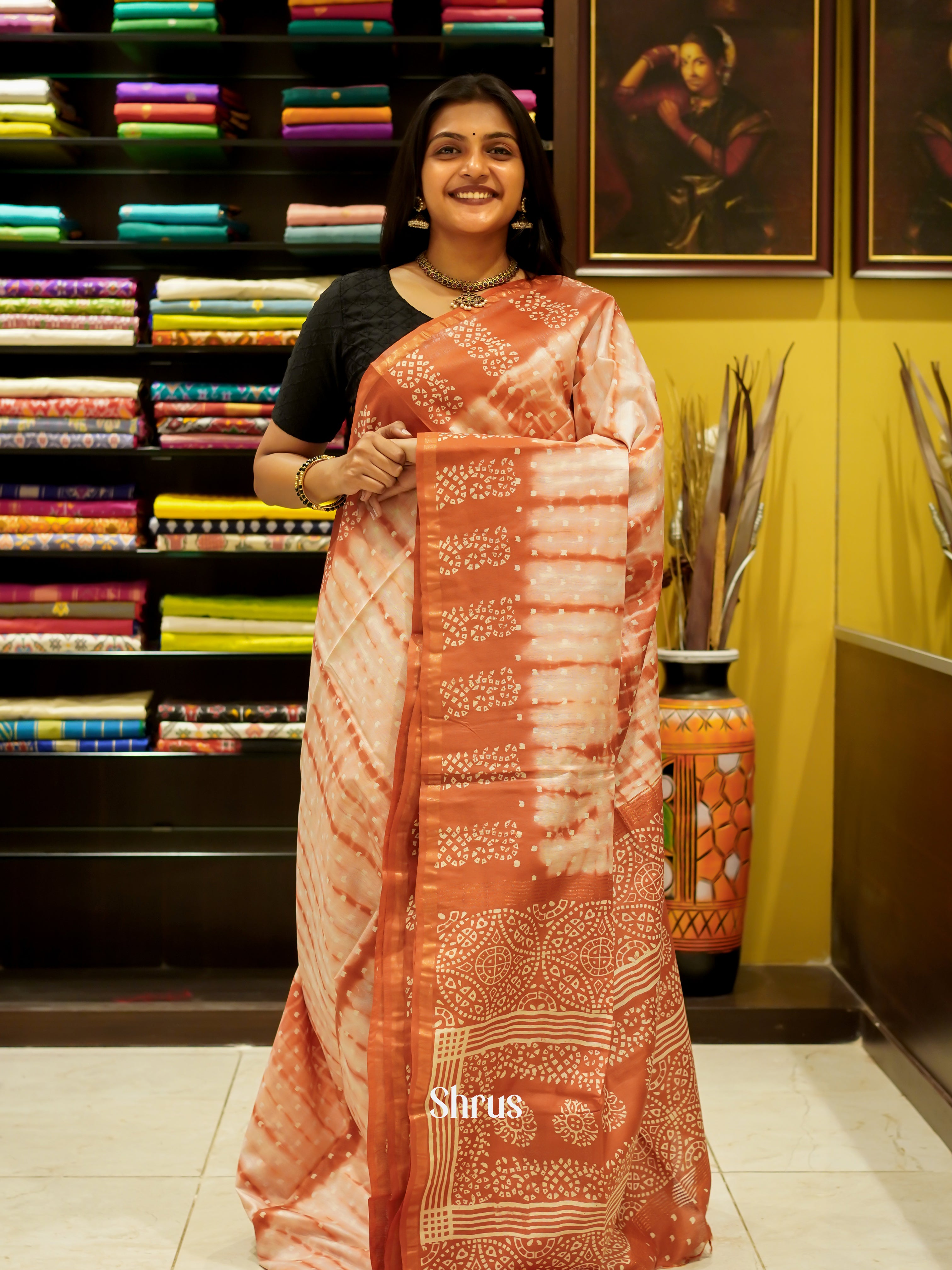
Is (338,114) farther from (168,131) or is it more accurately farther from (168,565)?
(168,565)

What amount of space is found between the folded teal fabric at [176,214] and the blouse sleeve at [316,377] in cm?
112

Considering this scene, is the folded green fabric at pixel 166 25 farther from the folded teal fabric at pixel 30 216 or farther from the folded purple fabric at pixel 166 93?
the folded teal fabric at pixel 30 216

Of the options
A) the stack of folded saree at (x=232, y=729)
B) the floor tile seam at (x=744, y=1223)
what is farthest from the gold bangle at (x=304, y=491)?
the floor tile seam at (x=744, y=1223)

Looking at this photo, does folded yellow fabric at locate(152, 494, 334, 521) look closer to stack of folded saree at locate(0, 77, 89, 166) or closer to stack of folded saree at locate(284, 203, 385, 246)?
stack of folded saree at locate(284, 203, 385, 246)

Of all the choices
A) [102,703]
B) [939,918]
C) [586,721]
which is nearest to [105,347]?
[102,703]

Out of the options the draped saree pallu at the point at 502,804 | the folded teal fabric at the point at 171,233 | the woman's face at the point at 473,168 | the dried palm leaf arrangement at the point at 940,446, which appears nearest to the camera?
the draped saree pallu at the point at 502,804

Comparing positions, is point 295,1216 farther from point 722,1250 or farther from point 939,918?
point 939,918

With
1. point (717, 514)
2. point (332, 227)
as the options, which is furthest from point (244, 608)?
point (717, 514)

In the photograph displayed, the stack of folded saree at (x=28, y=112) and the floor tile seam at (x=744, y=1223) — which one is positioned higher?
the stack of folded saree at (x=28, y=112)

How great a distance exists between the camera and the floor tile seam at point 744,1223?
1757 mm

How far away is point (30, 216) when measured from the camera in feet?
9.02

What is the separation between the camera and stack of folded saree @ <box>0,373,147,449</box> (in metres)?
2.76

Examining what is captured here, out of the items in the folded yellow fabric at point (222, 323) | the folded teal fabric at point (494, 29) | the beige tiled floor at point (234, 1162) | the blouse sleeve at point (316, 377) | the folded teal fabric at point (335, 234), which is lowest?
the beige tiled floor at point (234, 1162)

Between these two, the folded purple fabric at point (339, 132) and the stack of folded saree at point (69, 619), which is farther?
the stack of folded saree at point (69, 619)
